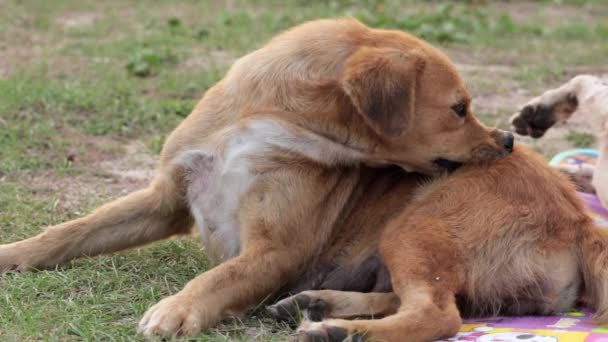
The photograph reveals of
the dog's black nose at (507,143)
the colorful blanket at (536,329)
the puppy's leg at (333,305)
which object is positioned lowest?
the colorful blanket at (536,329)

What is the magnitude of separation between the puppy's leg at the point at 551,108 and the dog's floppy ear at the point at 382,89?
183 cm

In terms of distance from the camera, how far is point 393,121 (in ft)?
14.7

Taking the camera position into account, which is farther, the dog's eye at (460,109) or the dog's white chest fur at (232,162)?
the dog's eye at (460,109)

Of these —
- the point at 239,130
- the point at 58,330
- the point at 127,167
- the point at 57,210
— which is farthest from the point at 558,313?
the point at 127,167

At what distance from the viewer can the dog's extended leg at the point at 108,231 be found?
4746mm

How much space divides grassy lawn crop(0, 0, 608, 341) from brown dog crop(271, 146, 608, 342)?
53cm

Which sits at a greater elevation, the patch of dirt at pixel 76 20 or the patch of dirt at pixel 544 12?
the patch of dirt at pixel 76 20

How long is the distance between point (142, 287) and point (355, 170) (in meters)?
1.20

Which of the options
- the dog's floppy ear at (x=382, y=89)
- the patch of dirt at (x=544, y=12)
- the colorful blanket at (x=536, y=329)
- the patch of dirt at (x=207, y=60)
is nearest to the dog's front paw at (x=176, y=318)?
the colorful blanket at (x=536, y=329)

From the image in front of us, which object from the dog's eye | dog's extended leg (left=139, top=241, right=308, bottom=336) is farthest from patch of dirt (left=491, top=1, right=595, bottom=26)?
dog's extended leg (left=139, top=241, right=308, bottom=336)

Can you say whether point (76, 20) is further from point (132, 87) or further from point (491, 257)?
point (491, 257)

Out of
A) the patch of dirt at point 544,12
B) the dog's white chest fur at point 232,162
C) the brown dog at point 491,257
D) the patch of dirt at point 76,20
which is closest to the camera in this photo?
the brown dog at point 491,257

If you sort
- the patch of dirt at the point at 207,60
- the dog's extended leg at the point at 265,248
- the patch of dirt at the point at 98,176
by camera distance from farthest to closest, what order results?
the patch of dirt at the point at 207,60 < the patch of dirt at the point at 98,176 < the dog's extended leg at the point at 265,248

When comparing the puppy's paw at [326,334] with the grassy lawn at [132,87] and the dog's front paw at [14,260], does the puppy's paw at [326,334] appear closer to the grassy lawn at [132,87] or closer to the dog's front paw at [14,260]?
the grassy lawn at [132,87]
